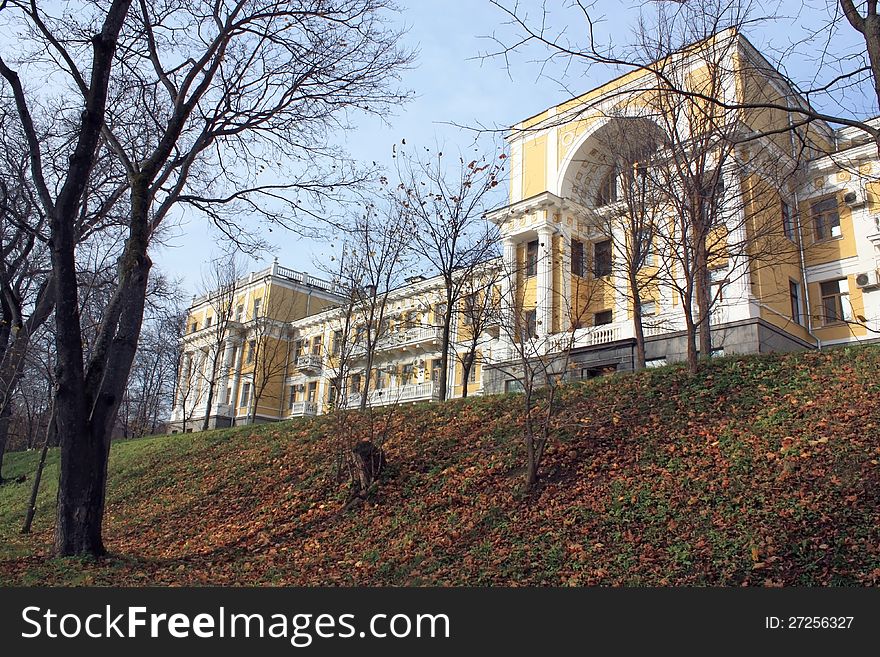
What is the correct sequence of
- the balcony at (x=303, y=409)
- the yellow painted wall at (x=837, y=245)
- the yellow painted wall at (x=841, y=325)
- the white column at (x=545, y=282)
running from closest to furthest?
the yellow painted wall at (x=841, y=325) < the yellow painted wall at (x=837, y=245) < the white column at (x=545, y=282) < the balcony at (x=303, y=409)

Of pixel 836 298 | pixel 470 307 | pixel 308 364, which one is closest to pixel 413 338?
pixel 308 364

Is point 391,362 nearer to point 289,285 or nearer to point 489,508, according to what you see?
point 289,285

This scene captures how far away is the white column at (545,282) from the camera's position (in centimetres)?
2791

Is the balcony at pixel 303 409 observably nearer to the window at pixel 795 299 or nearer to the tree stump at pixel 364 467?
the window at pixel 795 299

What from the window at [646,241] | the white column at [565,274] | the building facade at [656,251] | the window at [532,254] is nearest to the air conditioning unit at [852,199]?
the building facade at [656,251]

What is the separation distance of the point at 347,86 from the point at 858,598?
11.1 meters

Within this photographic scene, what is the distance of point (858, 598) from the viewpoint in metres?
5.33

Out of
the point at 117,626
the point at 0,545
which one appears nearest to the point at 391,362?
the point at 0,545

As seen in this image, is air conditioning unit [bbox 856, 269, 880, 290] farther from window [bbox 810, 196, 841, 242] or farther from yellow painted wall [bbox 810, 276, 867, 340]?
window [bbox 810, 196, 841, 242]

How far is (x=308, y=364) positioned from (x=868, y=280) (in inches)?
1407

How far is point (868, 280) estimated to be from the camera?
80.0 feet

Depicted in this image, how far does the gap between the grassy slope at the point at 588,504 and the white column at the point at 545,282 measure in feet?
43.2

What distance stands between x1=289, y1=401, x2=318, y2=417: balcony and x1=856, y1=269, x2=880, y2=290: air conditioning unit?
33.9m

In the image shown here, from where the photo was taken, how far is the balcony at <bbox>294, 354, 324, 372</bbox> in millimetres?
47938
